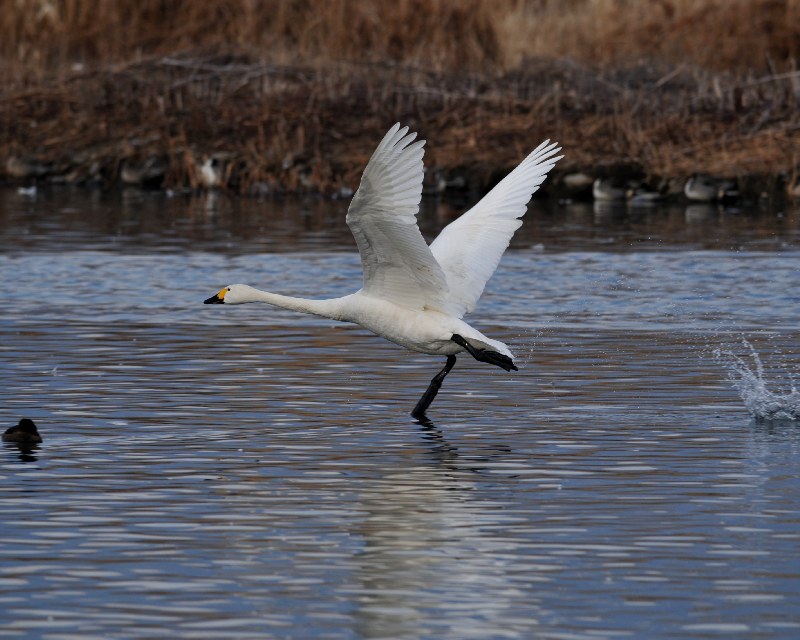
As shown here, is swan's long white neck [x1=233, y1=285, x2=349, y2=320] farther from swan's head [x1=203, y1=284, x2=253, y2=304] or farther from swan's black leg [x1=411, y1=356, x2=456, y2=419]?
swan's black leg [x1=411, y1=356, x2=456, y2=419]

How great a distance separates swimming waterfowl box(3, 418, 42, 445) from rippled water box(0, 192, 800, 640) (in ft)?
0.36

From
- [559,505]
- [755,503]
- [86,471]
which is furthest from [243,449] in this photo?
[755,503]

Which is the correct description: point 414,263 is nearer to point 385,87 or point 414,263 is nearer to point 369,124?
point 369,124

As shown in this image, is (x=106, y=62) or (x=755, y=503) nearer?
(x=755, y=503)

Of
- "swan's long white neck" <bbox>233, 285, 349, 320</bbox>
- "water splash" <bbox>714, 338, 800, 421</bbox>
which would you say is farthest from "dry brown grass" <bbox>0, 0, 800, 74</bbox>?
"swan's long white neck" <bbox>233, 285, 349, 320</bbox>

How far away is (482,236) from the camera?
12289 millimetres

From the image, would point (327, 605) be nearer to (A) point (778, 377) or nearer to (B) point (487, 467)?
(B) point (487, 467)

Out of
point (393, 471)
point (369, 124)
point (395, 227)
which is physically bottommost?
point (393, 471)

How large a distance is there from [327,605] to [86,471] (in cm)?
287

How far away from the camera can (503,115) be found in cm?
3005

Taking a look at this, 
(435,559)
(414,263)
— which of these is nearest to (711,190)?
(414,263)

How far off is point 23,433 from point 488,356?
268 centimetres

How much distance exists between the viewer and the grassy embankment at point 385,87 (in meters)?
29.0

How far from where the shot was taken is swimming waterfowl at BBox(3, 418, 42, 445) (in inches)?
398
